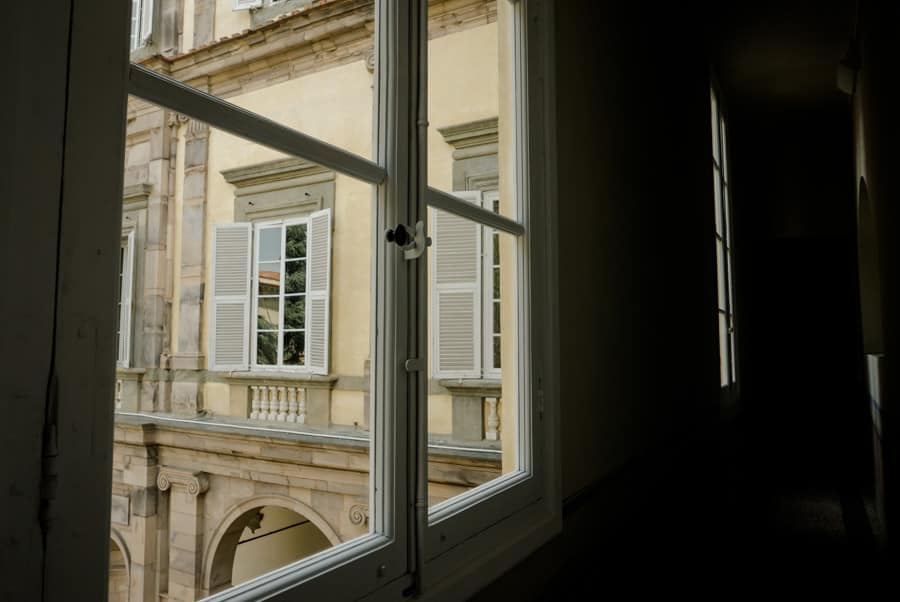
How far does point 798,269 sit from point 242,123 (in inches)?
359

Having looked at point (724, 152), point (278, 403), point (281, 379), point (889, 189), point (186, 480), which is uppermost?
point (724, 152)

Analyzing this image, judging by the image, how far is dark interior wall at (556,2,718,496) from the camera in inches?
70.5

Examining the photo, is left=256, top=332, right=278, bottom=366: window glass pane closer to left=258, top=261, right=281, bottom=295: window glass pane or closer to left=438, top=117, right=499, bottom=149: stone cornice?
left=258, top=261, right=281, bottom=295: window glass pane

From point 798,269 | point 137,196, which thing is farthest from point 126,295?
point 798,269

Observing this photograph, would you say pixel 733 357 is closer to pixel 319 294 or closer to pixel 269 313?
pixel 319 294

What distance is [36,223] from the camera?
0.57 m

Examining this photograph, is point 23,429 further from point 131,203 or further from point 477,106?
point 477,106

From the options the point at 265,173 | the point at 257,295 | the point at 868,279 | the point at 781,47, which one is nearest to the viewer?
the point at 265,173

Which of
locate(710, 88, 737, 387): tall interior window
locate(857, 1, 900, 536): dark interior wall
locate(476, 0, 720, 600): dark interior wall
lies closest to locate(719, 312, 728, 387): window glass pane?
locate(710, 88, 737, 387): tall interior window

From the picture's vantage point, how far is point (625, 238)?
230 centimetres

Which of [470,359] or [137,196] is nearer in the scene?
[137,196]

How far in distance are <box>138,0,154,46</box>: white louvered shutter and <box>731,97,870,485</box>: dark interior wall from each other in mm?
7131

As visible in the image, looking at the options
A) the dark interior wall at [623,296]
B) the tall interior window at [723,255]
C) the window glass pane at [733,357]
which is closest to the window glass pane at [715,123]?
the tall interior window at [723,255]

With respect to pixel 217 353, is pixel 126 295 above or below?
above
